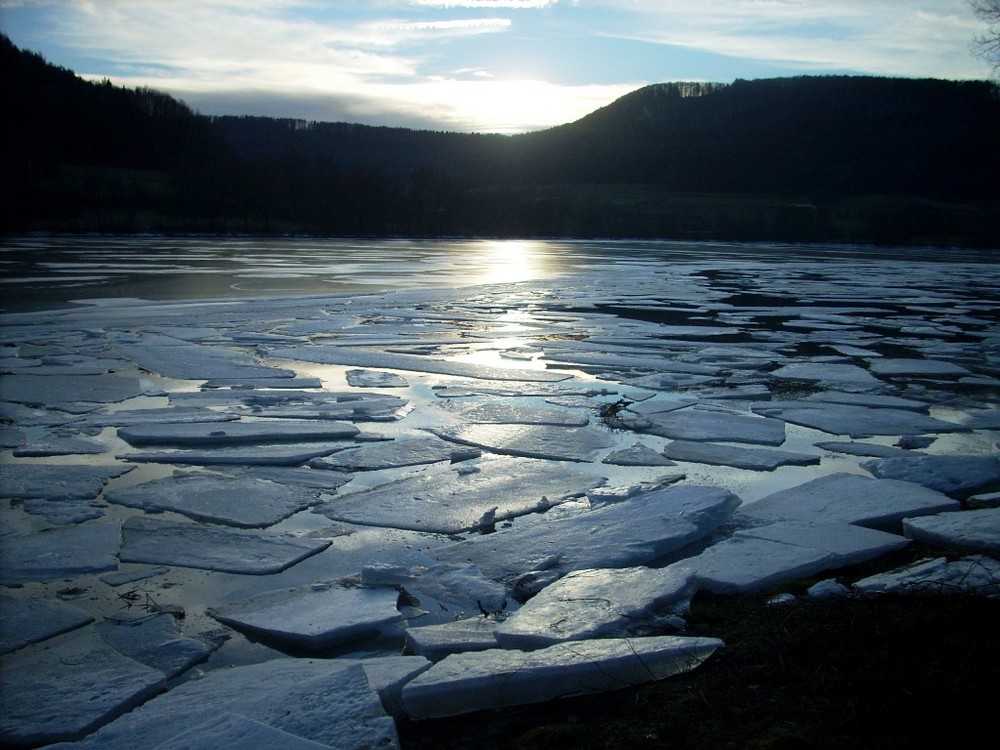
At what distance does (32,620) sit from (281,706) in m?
0.94

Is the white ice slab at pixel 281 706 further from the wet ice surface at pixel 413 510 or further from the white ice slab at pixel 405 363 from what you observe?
the white ice slab at pixel 405 363

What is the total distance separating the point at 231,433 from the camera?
4375 mm

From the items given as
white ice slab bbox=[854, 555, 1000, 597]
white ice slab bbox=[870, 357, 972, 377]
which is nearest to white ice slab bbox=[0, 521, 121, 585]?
white ice slab bbox=[854, 555, 1000, 597]

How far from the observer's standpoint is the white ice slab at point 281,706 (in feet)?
6.00

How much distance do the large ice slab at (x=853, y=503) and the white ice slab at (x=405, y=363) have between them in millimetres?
2747

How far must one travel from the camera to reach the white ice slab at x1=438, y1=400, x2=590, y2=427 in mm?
4789

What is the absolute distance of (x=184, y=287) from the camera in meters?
12.7

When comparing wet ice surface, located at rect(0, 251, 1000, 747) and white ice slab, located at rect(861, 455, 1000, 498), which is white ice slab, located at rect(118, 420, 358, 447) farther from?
white ice slab, located at rect(861, 455, 1000, 498)

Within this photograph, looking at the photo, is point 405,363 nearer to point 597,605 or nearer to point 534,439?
point 534,439

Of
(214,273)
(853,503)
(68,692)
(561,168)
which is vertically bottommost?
(68,692)

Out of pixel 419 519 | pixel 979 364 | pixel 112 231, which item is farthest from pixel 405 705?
pixel 112 231

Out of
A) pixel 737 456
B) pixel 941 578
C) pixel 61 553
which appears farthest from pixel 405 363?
pixel 941 578

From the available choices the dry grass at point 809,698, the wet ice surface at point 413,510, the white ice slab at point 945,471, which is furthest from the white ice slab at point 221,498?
the white ice slab at point 945,471

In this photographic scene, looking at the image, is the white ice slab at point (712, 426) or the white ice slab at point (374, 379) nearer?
the white ice slab at point (712, 426)
